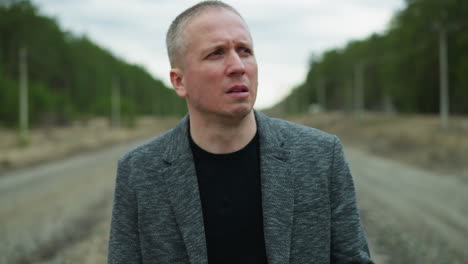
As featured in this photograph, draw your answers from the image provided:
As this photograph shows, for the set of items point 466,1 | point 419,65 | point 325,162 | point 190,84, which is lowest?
point 325,162

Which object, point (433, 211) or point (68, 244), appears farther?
point (433, 211)

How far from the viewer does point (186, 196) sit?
1.94 meters

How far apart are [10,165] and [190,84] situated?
19351 mm

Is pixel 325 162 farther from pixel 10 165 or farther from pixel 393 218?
pixel 10 165

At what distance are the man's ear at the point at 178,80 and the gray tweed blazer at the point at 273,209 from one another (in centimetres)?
28

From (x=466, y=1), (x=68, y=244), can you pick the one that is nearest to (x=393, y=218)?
(x=68, y=244)

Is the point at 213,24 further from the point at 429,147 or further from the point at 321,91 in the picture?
the point at 321,91

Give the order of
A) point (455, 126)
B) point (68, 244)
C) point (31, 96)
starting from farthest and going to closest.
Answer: point (31, 96) → point (455, 126) → point (68, 244)

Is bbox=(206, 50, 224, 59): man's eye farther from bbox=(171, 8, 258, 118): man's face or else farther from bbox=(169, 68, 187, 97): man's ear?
bbox=(169, 68, 187, 97): man's ear

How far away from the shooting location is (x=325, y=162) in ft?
6.40

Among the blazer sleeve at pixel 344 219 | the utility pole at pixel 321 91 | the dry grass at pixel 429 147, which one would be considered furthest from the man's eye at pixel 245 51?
the utility pole at pixel 321 91

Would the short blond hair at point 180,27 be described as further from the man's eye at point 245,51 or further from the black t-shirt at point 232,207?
the black t-shirt at point 232,207

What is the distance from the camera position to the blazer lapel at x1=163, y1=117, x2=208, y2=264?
6.15ft

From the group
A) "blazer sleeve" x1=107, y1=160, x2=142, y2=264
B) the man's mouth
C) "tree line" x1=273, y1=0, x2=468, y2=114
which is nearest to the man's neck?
the man's mouth
